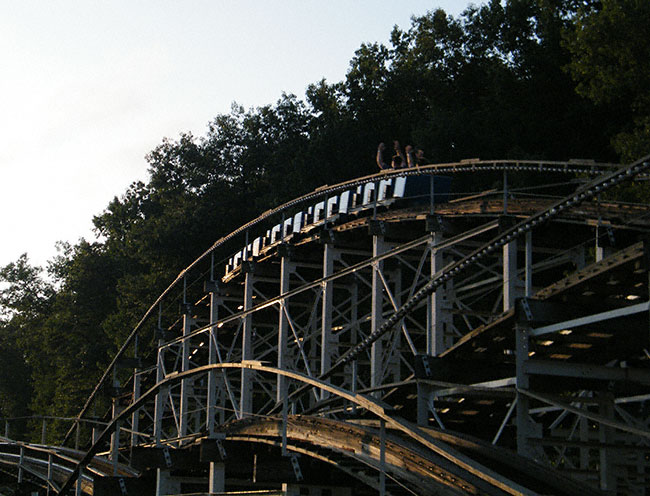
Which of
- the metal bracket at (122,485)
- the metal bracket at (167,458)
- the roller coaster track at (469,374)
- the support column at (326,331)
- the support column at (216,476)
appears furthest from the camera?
the support column at (326,331)

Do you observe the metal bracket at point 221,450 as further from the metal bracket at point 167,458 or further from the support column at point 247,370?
the support column at point 247,370

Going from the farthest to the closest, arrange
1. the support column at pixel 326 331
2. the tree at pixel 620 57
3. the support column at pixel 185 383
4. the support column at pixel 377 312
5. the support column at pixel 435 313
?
the tree at pixel 620 57 → the support column at pixel 185 383 → the support column at pixel 326 331 → the support column at pixel 377 312 → the support column at pixel 435 313

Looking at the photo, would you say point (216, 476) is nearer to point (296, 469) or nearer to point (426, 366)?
point (296, 469)

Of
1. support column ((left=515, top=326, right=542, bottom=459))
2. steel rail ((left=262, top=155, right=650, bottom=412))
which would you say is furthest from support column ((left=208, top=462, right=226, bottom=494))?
support column ((left=515, top=326, right=542, bottom=459))

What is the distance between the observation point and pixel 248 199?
52.2m

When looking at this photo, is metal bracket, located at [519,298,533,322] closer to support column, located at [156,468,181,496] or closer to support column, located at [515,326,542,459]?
support column, located at [515,326,542,459]

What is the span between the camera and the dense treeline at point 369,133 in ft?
123

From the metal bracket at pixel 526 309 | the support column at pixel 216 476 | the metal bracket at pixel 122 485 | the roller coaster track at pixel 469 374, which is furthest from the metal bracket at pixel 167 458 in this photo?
the metal bracket at pixel 526 309

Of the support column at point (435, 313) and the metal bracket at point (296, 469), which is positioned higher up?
the support column at point (435, 313)

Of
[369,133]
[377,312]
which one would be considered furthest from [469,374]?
[369,133]

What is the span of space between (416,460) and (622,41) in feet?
77.8

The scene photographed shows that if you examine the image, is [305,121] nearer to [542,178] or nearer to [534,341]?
[542,178]

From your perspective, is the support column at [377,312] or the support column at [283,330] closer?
the support column at [377,312]

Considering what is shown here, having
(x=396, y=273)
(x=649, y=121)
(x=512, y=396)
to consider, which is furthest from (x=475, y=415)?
(x=649, y=121)
